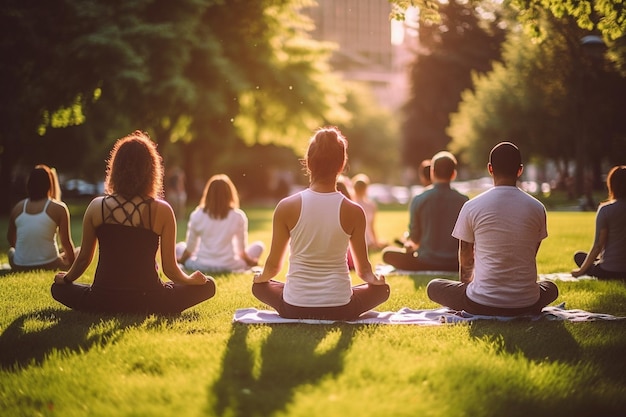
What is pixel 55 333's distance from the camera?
579cm

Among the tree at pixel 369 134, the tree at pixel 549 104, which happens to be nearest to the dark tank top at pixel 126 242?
the tree at pixel 549 104

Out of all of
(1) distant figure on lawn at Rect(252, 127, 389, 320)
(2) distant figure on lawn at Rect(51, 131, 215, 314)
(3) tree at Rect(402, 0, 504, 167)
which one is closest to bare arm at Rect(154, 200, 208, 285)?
(2) distant figure on lawn at Rect(51, 131, 215, 314)

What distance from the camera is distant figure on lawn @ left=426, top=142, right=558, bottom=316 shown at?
246 inches

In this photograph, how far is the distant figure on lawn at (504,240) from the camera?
6.24m

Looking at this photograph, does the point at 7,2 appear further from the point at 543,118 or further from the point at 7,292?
the point at 543,118

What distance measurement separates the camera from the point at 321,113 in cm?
2927

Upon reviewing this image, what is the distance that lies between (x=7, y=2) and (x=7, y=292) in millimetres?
12032

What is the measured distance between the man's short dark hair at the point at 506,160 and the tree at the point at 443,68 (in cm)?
4243

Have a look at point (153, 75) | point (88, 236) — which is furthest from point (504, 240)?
Result: point (153, 75)

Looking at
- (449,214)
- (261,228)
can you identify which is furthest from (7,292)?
(261,228)

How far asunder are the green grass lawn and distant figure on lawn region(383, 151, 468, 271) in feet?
13.1

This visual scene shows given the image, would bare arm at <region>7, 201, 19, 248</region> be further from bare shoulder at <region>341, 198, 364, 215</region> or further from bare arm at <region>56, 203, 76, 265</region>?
bare shoulder at <region>341, 198, 364, 215</region>

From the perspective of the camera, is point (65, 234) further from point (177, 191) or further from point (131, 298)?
point (177, 191)

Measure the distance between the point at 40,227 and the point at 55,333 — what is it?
411 cm
